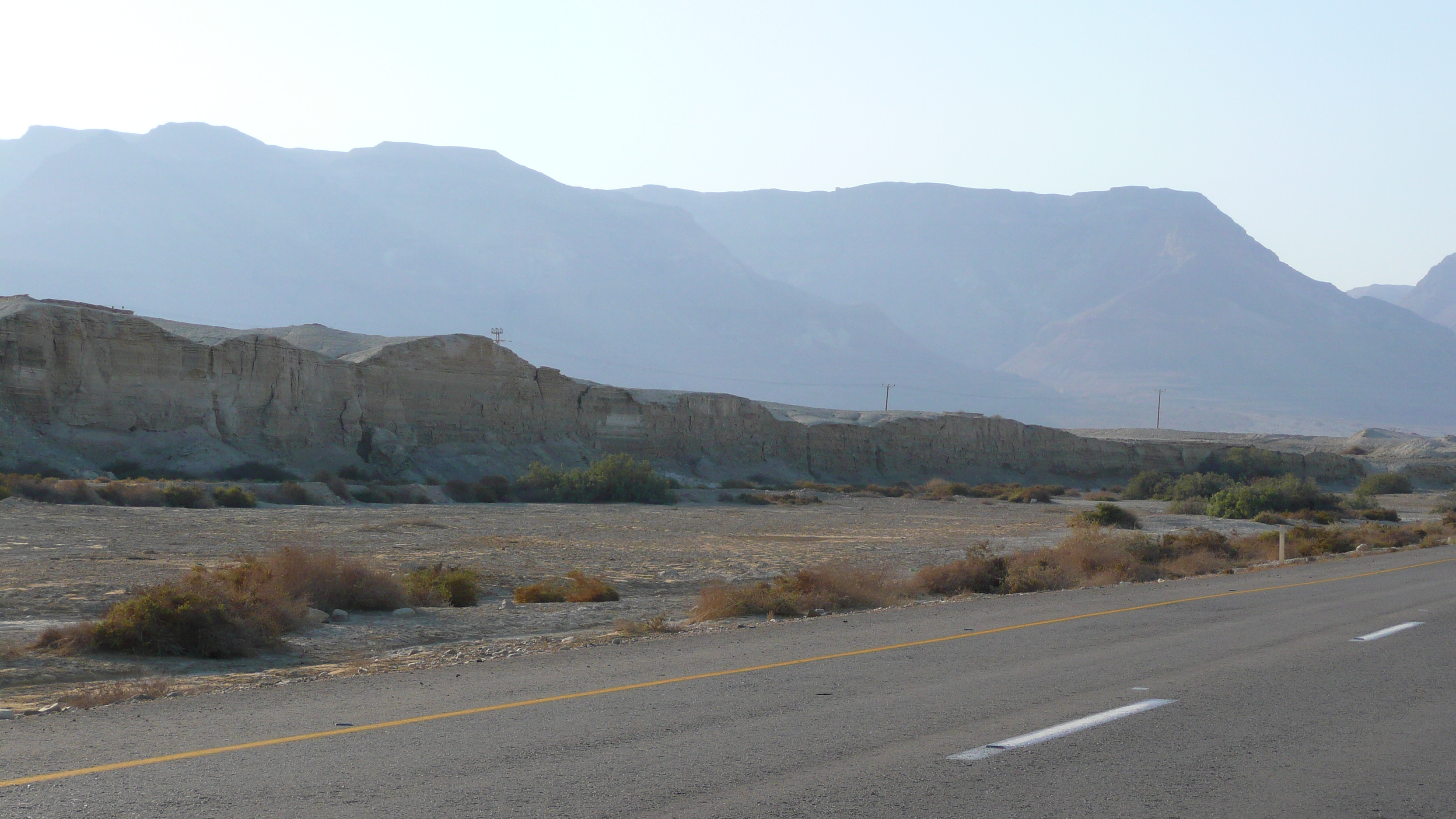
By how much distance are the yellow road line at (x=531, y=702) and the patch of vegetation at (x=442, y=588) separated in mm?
7789

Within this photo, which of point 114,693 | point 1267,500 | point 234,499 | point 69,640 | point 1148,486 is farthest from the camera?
point 1148,486

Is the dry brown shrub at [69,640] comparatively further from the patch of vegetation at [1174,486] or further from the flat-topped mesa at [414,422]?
the patch of vegetation at [1174,486]

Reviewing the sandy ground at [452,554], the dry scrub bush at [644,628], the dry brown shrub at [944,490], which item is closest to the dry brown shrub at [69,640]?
the sandy ground at [452,554]

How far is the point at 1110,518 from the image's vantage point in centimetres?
4175

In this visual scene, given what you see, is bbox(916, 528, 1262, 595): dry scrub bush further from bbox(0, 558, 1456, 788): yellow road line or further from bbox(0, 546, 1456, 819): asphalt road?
bbox(0, 546, 1456, 819): asphalt road

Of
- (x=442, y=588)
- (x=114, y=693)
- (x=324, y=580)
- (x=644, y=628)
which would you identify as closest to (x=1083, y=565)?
(x=644, y=628)

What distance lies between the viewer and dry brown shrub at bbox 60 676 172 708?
355 inches

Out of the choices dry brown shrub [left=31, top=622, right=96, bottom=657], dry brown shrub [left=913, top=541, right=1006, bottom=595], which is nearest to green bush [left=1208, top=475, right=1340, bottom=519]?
dry brown shrub [left=913, top=541, right=1006, bottom=595]

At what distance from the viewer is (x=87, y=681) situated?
10.7 meters

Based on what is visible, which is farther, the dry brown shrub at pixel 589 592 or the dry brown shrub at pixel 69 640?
the dry brown shrub at pixel 589 592

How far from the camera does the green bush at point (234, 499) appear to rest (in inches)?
1400

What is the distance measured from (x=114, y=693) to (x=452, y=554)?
15076 millimetres

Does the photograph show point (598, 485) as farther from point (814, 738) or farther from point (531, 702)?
point (814, 738)

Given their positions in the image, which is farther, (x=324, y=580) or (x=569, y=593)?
(x=569, y=593)
